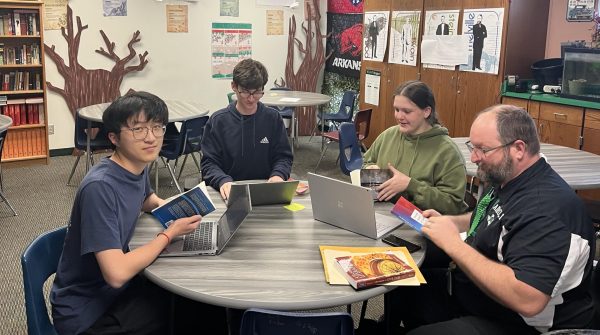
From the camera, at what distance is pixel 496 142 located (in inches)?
68.1

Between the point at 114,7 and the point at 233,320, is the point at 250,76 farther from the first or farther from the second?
the point at 114,7

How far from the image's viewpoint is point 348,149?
179 inches

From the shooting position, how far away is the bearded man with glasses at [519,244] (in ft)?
5.09

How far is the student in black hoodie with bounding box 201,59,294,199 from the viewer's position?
291cm

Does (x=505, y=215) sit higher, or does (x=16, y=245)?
(x=505, y=215)

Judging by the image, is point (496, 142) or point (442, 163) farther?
point (442, 163)

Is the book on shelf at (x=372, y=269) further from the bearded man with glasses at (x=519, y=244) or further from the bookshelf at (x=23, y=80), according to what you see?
the bookshelf at (x=23, y=80)

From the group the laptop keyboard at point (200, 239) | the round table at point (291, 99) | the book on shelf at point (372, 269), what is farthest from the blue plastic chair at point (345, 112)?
the book on shelf at point (372, 269)

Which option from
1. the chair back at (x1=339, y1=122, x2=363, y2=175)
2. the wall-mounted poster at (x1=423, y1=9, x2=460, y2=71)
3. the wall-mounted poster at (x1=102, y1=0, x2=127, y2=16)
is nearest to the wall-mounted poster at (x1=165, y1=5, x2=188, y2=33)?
the wall-mounted poster at (x1=102, y1=0, x2=127, y2=16)

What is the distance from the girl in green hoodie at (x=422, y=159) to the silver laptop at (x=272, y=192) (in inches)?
15.9

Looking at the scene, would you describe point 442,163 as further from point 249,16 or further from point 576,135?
point 249,16

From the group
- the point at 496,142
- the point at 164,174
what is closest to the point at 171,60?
the point at 164,174

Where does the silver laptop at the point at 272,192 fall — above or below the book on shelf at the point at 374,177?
below

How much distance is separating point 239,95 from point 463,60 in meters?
3.25
